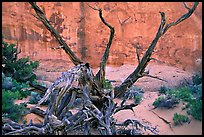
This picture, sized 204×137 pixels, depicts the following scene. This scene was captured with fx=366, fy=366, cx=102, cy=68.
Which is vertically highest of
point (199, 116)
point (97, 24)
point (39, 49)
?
point (97, 24)

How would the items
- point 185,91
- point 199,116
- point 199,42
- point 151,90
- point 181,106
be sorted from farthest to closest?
point 199,42, point 151,90, point 185,91, point 181,106, point 199,116

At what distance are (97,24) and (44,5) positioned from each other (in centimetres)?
173

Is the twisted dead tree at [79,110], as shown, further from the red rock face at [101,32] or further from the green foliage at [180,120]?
the red rock face at [101,32]

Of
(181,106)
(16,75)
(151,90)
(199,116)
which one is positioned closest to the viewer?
(199,116)

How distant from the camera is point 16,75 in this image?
826 centimetres

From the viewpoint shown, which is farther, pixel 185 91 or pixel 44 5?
pixel 44 5

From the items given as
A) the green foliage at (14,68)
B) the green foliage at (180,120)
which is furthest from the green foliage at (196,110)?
the green foliage at (14,68)

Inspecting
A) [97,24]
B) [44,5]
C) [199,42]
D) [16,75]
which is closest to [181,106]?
[16,75]

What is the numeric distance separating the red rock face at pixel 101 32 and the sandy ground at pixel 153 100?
562 millimetres

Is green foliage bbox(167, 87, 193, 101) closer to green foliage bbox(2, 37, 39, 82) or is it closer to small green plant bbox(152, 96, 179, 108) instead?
small green plant bbox(152, 96, 179, 108)

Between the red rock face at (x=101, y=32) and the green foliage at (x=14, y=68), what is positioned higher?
the red rock face at (x=101, y=32)

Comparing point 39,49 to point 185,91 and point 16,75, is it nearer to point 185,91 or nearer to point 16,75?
point 16,75

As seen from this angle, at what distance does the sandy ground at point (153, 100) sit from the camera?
20.3 ft

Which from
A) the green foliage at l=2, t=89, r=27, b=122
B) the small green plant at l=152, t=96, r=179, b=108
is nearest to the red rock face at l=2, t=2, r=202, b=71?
the small green plant at l=152, t=96, r=179, b=108
